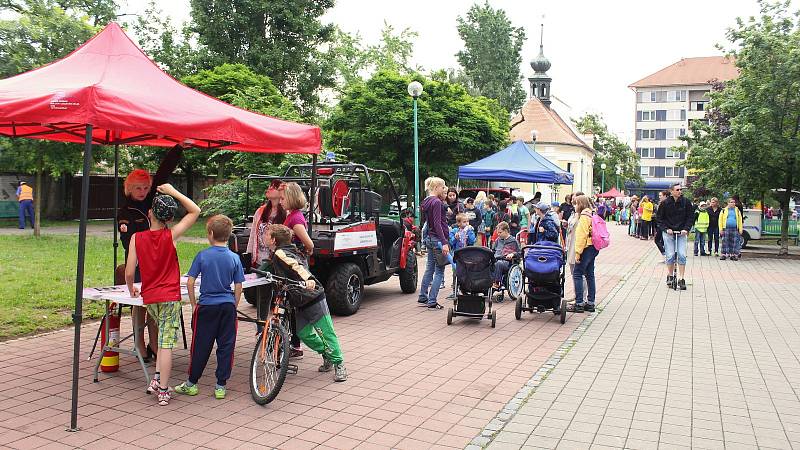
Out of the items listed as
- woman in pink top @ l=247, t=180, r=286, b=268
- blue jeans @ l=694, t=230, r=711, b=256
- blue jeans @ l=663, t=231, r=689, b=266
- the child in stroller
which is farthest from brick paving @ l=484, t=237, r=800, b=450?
blue jeans @ l=694, t=230, r=711, b=256

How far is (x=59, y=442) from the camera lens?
475 cm

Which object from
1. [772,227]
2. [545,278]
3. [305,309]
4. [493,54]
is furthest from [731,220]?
[493,54]

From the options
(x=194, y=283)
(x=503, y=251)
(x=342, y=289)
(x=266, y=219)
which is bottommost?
(x=342, y=289)

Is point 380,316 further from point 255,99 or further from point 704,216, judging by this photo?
point 704,216

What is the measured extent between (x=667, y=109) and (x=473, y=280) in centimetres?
10698

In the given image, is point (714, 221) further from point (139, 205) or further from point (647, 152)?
point (647, 152)

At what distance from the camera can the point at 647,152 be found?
11044cm

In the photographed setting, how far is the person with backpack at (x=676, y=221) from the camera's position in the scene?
42.7 feet

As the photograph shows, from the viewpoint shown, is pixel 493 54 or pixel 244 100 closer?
pixel 244 100

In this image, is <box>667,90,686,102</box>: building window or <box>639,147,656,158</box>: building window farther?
<box>639,147,656,158</box>: building window

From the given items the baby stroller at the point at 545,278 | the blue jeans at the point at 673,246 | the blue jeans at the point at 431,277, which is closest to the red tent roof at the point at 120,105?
the blue jeans at the point at 431,277

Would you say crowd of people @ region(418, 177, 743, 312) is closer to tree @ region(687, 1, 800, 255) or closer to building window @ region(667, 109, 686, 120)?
tree @ region(687, 1, 800, 255)

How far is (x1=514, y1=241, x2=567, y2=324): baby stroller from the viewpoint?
9.50m

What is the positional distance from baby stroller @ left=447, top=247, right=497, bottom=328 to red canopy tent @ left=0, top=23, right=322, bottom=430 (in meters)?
2.74
